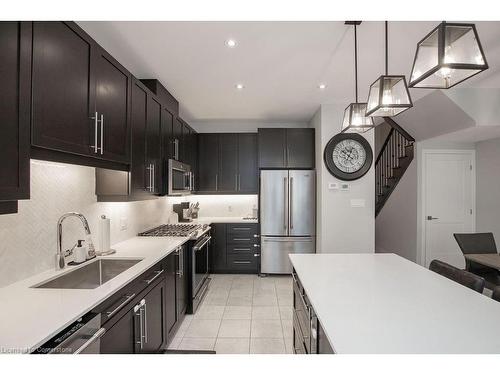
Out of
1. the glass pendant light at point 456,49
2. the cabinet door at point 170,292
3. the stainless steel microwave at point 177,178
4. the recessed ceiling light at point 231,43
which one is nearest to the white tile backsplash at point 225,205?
the stainless steel microwave at point 177,178

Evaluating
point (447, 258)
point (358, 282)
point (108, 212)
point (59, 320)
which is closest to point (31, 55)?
point (59, 320)

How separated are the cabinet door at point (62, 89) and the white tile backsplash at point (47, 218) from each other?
1.15ft

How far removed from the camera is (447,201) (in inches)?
179

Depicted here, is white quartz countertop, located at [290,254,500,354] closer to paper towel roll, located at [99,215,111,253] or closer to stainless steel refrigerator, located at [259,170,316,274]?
paper towel roll, located at [99,215,111,253]

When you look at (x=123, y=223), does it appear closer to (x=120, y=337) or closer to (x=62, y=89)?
(x=120, y=337)

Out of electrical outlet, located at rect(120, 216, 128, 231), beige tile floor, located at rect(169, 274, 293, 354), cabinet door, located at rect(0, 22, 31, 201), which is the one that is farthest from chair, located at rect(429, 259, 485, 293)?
electrical outlet, located at rect(120, 216, 128, 231)

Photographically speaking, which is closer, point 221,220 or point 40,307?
point 40,307

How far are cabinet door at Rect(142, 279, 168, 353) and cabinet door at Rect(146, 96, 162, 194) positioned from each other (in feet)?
3.22

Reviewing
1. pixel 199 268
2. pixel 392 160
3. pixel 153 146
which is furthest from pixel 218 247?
pixel 392 160

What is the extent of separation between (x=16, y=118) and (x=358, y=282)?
190 centimetres

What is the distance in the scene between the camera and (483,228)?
4.41m

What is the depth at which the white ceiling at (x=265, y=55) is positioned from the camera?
2.01 meters

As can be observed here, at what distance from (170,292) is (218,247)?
6.86ft

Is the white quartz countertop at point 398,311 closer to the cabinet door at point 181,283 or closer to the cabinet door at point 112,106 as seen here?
the cabinet door at point 181,283
